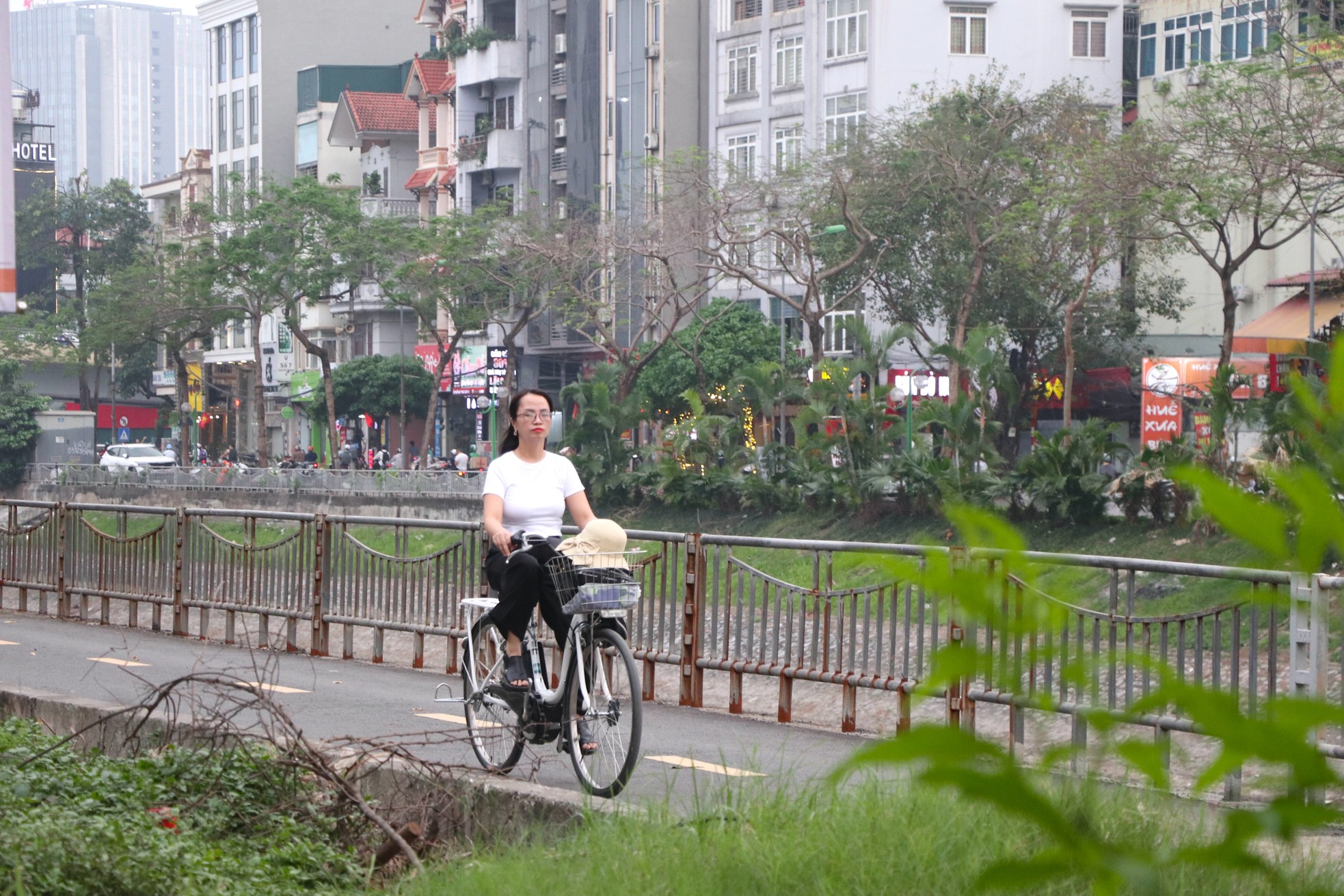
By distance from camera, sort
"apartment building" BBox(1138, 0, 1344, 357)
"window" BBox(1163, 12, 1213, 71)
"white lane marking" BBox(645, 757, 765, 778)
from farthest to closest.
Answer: "window" BBox(1163, 12, 1213, 71)
"apartment building" BBox(1138, 0, 1344, 357)
"white lane marking" BBox(645, 757, 765, 778)

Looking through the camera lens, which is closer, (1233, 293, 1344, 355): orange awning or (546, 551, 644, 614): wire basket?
(546, 551, 644, 614): wire basket

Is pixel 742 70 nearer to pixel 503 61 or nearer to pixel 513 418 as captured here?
pixel 503 61

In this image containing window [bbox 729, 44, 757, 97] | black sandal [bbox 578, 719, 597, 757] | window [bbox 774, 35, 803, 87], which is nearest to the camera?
black sandal [bbox 578, 719, 597, 757]

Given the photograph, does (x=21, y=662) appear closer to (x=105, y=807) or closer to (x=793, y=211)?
(x=105, y=807)

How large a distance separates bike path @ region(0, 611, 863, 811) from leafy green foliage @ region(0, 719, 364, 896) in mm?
490

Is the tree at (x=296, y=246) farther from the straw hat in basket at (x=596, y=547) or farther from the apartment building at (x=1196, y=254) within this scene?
the straw hat in basket at (x=596, y=547)

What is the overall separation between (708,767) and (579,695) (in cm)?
74

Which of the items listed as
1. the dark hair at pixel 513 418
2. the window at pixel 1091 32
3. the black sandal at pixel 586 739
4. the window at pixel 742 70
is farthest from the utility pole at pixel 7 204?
the window at pixel 742 70

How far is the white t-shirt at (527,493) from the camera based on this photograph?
7.71 meters

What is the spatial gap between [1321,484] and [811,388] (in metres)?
30.9

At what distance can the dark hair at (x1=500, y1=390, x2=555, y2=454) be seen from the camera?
25.7 feet

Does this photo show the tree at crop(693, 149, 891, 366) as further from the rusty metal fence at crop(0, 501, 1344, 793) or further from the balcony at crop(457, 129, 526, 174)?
the balcony at crop(457, 129, 526, 174)

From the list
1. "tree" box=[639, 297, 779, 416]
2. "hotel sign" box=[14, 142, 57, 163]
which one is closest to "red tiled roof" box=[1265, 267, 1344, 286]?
"tree" box=[639, 297, 779, 416]

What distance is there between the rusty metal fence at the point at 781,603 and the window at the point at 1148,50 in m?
40.0
